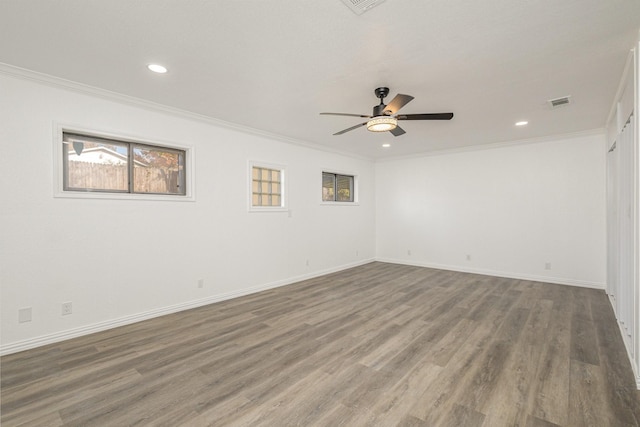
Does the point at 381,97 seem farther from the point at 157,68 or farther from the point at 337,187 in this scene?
the point at 337,187

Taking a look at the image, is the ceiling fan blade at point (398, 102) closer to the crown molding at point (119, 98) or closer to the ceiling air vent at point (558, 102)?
the ceiling air vent at point (558, 102)

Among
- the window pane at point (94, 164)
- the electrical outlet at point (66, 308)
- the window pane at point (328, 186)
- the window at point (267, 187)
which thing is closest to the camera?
the electrical outlet at point (66, 308)

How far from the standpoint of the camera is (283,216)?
5.28m

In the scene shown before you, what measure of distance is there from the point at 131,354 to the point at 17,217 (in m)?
1.74

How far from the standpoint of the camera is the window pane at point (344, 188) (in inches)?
267

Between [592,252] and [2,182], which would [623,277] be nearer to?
[592,252]

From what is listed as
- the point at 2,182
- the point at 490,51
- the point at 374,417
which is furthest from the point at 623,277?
the point at 2,182

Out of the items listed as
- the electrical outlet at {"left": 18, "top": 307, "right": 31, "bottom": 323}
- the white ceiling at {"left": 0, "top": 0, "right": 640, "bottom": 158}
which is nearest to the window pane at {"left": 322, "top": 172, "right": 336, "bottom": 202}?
the white ceiling at {"left": 0, "top": 0, "right": 640, "bottom": 158}

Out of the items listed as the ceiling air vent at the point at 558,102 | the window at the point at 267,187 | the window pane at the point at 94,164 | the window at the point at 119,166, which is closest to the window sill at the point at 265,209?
the window at the point at 267,187

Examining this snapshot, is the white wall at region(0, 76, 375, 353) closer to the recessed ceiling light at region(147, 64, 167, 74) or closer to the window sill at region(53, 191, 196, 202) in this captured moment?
the window sill at region(53, 191, 196, 202)

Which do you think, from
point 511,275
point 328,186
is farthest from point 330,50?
point 511,275

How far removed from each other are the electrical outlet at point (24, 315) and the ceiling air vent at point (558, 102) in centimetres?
621

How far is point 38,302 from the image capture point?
2852 mm

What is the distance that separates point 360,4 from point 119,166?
10.8 ft
